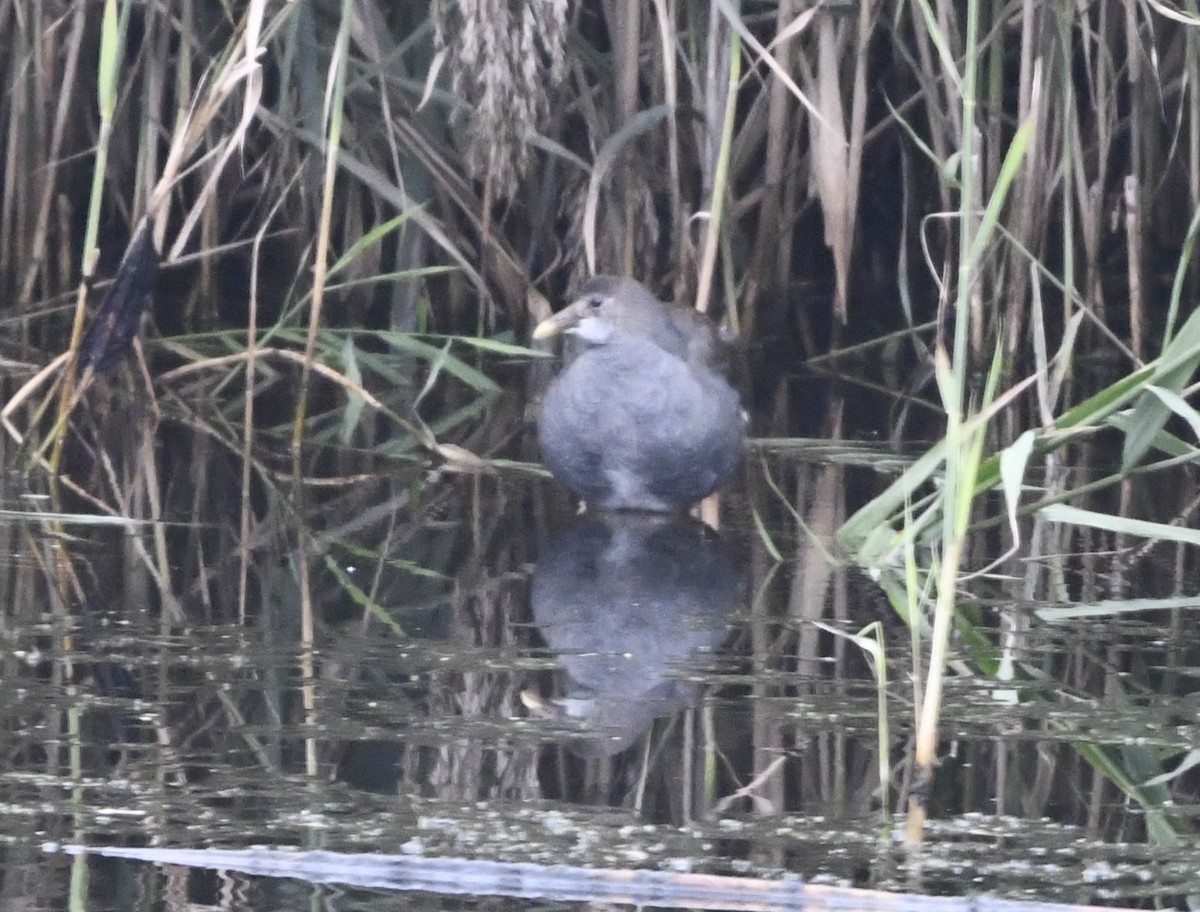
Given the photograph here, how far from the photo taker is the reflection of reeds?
3043 millimetres

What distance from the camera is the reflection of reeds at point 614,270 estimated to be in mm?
3043

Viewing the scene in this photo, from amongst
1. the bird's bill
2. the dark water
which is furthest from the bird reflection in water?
the bird's bill

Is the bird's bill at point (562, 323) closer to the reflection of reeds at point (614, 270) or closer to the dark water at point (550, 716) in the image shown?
the reflection of reeds at point (614, 270)

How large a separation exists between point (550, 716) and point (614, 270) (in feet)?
9.07

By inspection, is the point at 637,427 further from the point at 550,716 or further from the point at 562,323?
the point at 550,716

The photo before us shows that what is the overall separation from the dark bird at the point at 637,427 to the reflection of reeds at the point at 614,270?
19cm

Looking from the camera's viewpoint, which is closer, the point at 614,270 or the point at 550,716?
the point at 550,716

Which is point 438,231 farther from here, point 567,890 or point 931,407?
point 567,890

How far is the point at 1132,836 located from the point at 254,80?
2.23 m

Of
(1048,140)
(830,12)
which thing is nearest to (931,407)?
(1048,140)

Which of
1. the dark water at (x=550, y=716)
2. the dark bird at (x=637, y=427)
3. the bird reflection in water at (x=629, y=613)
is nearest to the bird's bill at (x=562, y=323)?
the dark bird at (x=637, y=427)

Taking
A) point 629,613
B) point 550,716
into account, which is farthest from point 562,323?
point 550,716

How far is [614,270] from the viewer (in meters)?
5.23

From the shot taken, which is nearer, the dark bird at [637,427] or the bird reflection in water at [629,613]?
the bird reflection in water at [629,613]
